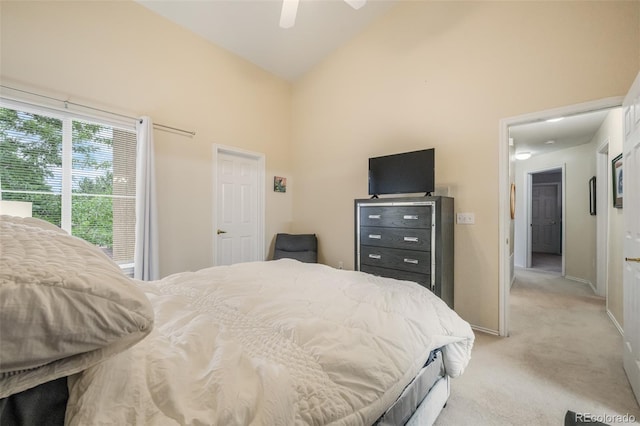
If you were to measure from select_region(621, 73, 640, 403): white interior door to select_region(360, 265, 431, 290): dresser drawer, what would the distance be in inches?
50.1

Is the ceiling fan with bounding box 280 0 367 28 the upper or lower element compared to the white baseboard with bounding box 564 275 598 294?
upper

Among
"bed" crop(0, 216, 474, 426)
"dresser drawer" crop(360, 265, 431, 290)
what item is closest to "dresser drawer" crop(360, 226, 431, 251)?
"dresser drawer" crop(360, 265, 431, 290)

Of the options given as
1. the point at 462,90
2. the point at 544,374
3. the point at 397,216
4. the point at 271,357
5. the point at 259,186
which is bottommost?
the point at 544,374

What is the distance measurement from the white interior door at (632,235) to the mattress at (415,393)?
4.40ft

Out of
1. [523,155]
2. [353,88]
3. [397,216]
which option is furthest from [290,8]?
[523,155]

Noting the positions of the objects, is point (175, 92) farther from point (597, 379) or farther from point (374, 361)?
point (597, 379)

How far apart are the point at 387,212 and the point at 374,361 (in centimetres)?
205

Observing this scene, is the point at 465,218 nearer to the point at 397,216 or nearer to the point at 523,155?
the point at 397,216

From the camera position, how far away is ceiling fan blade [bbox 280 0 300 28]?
7.22 feet

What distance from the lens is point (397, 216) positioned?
272 centimetres

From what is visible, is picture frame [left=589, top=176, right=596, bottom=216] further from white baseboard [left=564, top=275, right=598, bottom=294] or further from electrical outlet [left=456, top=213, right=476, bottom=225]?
electrical outlet [left=456, top=213, right=476, bottom=225]

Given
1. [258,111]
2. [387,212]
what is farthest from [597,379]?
[258,111]

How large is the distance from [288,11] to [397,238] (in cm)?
232

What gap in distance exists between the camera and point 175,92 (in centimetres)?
311
